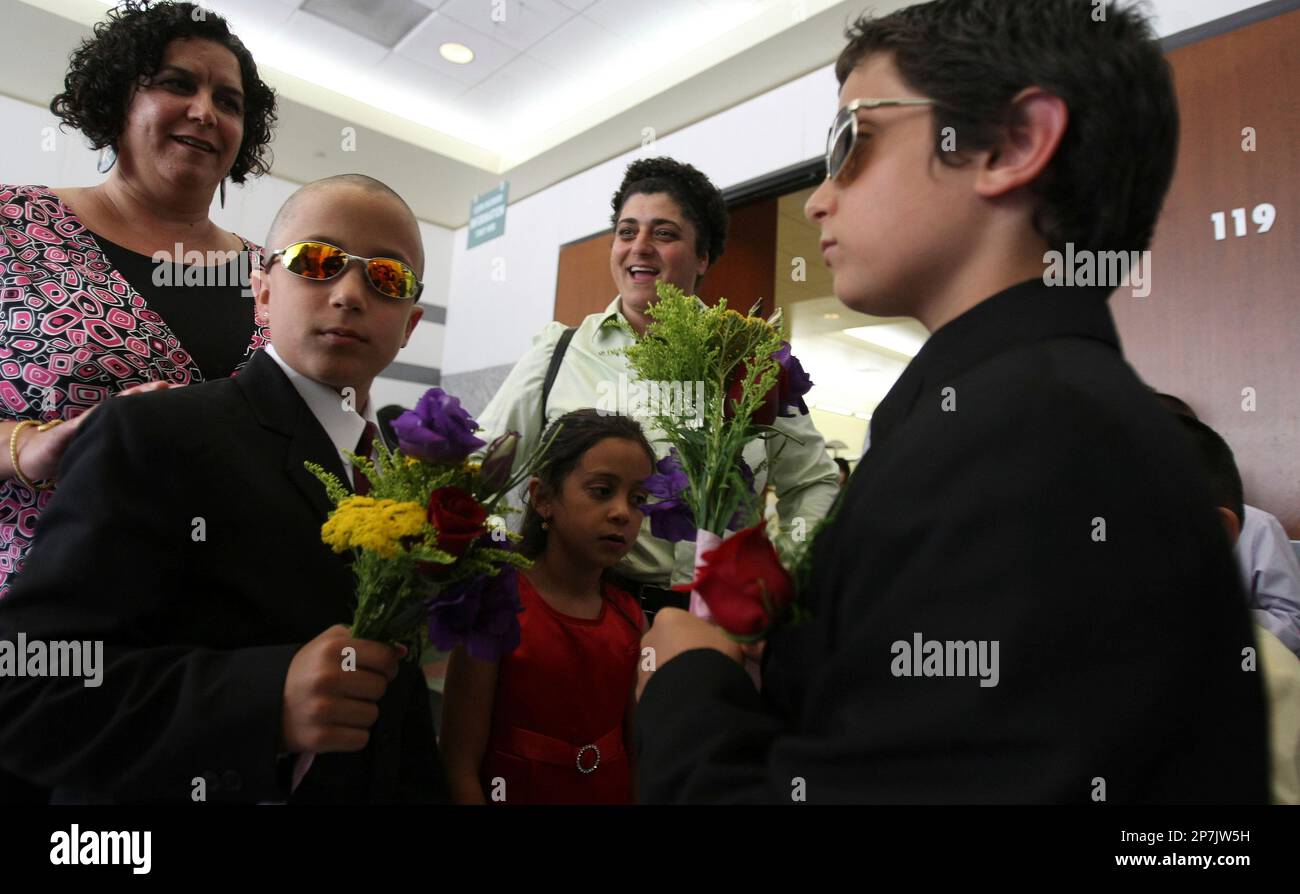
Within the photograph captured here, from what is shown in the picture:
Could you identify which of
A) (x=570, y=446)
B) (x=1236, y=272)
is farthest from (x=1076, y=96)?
(x=1236, y=272)

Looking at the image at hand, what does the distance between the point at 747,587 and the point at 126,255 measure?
1575mm

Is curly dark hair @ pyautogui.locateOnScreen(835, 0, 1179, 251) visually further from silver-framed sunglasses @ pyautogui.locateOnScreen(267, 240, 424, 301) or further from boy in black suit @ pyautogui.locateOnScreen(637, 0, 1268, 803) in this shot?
silver-framed sunglasses @ pyautogui.locateOnScreen(267, 240, 424, 301)

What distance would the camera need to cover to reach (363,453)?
1.35 m

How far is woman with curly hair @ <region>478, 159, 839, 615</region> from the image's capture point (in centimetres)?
208

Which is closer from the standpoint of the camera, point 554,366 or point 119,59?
point 119,59

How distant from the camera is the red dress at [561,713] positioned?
1.79 meters

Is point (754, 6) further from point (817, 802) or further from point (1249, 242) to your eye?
point (817, 802)

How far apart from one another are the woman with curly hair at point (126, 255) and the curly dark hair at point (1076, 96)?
1.43 m

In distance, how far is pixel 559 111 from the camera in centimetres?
657

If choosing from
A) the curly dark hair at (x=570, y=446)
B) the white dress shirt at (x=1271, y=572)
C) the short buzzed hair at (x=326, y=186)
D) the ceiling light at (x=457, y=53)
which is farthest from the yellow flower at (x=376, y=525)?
the ceiling light at (x=457, y=53)

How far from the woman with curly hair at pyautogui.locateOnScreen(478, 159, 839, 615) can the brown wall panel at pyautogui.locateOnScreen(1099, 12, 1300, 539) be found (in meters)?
1.77

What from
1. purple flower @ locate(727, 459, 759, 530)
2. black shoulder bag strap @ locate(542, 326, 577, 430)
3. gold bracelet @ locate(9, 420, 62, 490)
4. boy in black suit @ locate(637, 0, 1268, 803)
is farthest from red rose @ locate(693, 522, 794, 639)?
black shoulder bag strap @ locate(542, 326, 577, 430)

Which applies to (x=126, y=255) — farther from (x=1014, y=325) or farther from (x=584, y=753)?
(x=1014, y=325)

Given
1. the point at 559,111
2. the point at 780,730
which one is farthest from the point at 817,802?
the point at 559,111
